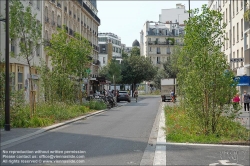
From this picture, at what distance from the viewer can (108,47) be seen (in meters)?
114

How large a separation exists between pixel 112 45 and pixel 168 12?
19.4 m

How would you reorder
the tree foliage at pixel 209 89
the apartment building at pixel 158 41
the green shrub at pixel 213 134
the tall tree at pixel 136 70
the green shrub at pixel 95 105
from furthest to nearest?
the apartment building at pixel 158 41 < the tall tree at pixel 136 70 < the green shrub at pixel 95 105 < the tree foliage at pixel 209 89 < the green shrub at pixel 213 134

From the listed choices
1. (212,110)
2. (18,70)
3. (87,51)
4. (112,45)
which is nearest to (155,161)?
(212,110)

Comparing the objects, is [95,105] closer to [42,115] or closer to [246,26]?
[42,115]

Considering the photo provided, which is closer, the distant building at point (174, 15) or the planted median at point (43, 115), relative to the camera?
the planted median at point (43, 115)

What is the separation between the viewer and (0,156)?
9570 mm

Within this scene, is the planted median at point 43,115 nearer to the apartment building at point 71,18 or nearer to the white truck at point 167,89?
the apartment building at point 71,18

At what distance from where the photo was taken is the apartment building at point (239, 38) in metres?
38.7

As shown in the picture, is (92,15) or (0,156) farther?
(92,15)

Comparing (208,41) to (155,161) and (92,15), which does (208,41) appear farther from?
A: (92,15)

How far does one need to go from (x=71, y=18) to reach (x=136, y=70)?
82.9 ft

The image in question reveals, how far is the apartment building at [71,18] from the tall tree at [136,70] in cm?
606

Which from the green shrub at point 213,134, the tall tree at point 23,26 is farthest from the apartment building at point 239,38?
the green shrub at point 213,134

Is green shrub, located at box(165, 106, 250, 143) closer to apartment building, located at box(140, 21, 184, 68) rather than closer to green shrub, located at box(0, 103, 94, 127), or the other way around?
green shrub, located at box(0, 103, 94, 127)
